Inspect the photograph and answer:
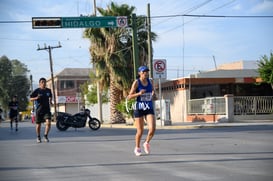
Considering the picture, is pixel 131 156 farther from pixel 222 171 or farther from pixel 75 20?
pixel 75 20

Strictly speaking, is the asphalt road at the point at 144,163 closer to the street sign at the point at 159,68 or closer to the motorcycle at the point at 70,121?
the motorcycle at the point at 70,121

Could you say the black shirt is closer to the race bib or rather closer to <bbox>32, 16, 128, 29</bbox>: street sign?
the race bib

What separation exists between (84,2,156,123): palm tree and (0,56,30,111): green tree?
48506 mm

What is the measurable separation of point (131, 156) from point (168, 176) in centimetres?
268

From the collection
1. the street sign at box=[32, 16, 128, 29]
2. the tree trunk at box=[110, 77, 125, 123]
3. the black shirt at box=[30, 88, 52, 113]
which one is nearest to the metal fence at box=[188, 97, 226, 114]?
the tree trunk at box=[110, 77, 125, 123]

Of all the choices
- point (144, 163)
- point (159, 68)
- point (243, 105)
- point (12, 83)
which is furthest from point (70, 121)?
point (12, 83)

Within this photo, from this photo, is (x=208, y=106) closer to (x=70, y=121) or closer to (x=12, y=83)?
(x=70, y=121)

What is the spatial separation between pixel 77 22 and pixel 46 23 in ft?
5.32

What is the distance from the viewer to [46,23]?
2327cm

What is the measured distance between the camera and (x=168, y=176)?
7.20m

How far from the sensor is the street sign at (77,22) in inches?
909

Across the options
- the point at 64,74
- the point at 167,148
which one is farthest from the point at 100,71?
the point at 64,74

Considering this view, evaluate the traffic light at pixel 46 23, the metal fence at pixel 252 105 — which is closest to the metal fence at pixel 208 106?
the metal fence at pixel 252 105

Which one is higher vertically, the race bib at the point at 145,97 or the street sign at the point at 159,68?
the street sign at the point at 159,68
